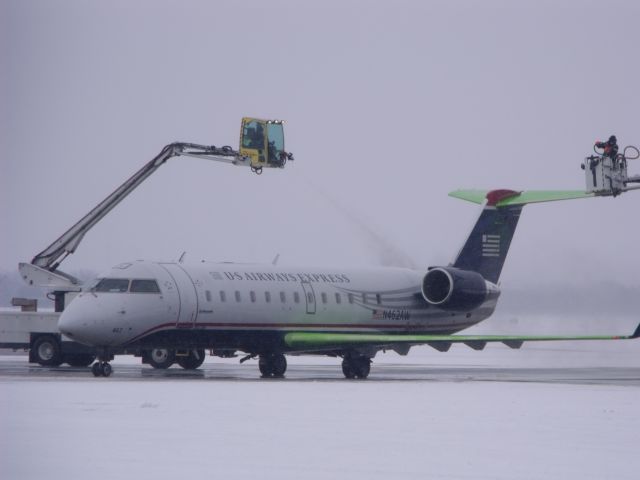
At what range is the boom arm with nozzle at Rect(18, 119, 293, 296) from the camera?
4047 centimetres

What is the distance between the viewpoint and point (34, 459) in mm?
15211

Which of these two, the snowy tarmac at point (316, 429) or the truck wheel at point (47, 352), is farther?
the truck wheel at point (47, 352)

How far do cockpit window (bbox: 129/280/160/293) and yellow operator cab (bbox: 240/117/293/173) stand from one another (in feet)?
24.4

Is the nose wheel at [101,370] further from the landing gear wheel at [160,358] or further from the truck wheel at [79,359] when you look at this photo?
the truck wheel at [79,359]

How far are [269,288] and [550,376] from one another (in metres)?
8.74

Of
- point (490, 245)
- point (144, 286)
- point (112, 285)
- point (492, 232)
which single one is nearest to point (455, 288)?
point (490, 245)

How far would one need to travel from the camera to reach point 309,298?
3781cm

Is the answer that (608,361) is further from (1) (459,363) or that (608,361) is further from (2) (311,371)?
(2) (311,371)

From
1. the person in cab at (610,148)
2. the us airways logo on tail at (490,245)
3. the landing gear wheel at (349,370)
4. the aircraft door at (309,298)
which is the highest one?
the person in cab at (610,148)

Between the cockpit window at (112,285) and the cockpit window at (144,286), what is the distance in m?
0.19

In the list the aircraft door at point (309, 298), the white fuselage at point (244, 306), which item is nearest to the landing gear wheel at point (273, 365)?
the white fuselage at point (244, 306)

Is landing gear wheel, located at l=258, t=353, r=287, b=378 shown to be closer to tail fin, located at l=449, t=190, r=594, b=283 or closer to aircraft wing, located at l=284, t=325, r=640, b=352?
aircraft wing, located at l=284, t=325, r=640, b=352

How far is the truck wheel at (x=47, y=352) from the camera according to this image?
41.8 metres

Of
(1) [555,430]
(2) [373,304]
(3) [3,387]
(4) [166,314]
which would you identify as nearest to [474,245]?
(2) [373,304]
